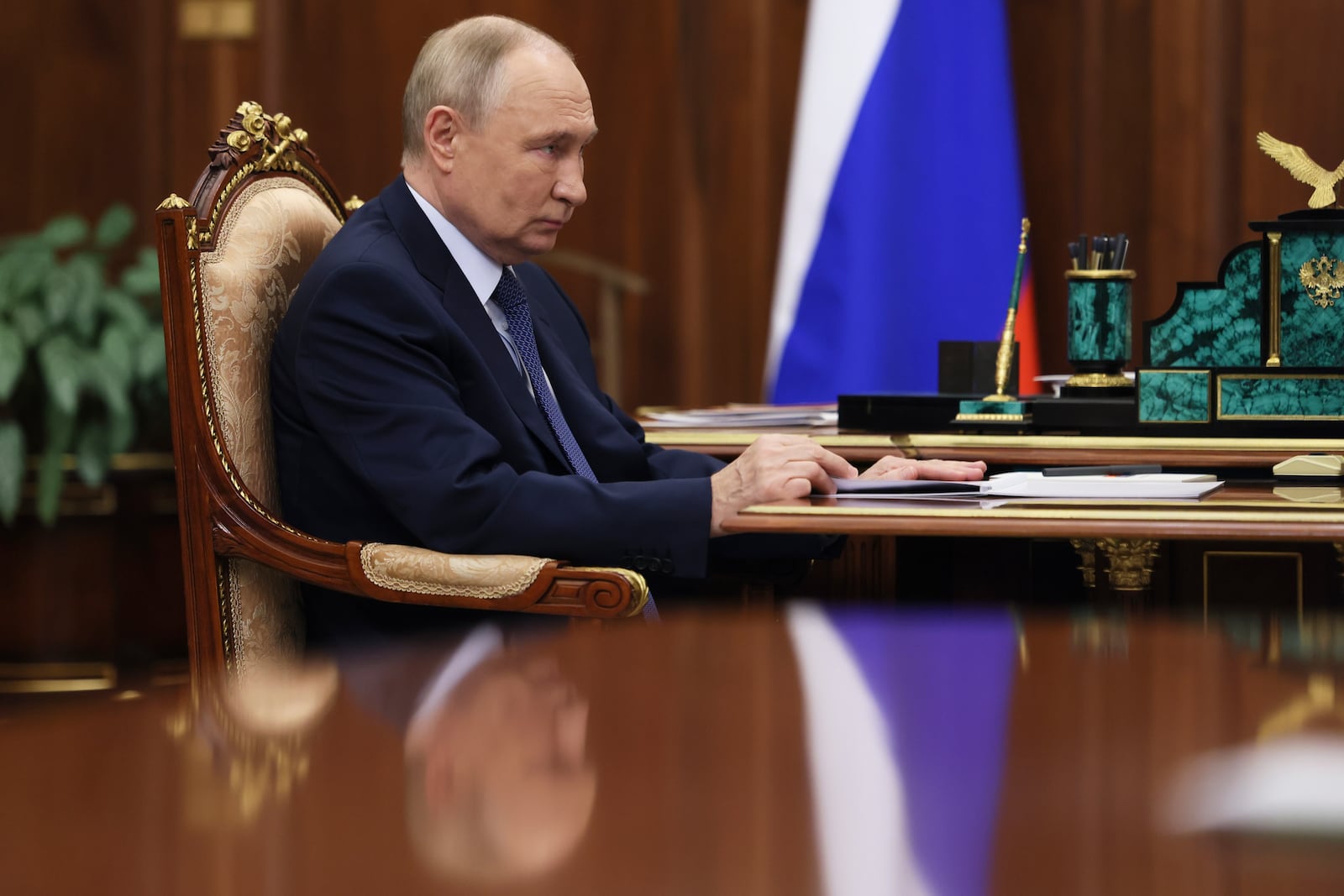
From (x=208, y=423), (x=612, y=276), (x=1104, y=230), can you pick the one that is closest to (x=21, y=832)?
(x=208, y=423)

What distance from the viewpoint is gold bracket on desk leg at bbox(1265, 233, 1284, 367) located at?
219cm

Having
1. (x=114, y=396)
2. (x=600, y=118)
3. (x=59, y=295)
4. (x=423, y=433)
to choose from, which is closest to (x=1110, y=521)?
(x=423, y=433)

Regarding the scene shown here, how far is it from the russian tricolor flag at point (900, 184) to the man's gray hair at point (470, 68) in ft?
5.85

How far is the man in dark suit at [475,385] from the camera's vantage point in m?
1.80

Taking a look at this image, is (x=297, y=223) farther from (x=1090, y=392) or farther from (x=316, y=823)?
(x=316, y=823)

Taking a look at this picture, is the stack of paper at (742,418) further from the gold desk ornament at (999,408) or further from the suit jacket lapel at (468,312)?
the suit jacket lapel at (468,312)

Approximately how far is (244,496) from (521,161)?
24.5 inches

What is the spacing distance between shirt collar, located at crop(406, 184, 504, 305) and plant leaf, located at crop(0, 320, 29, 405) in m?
1.88

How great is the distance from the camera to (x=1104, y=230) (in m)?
3.99

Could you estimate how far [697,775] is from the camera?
474mm

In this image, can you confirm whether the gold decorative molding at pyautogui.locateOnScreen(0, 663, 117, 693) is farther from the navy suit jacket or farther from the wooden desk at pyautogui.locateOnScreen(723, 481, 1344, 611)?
the wooden desk at pyautogui.locateOnScreen(723, 481, 1344, 611)

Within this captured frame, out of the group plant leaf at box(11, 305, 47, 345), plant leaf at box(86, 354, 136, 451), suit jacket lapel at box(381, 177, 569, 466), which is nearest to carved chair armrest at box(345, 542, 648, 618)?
suit jacket lapel at box(381, 177, 569, 466)

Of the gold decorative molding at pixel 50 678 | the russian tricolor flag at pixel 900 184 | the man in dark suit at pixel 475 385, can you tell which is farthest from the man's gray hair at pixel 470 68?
the gold decorative molding at pixel 50 678

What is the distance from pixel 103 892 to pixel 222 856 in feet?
0.13
